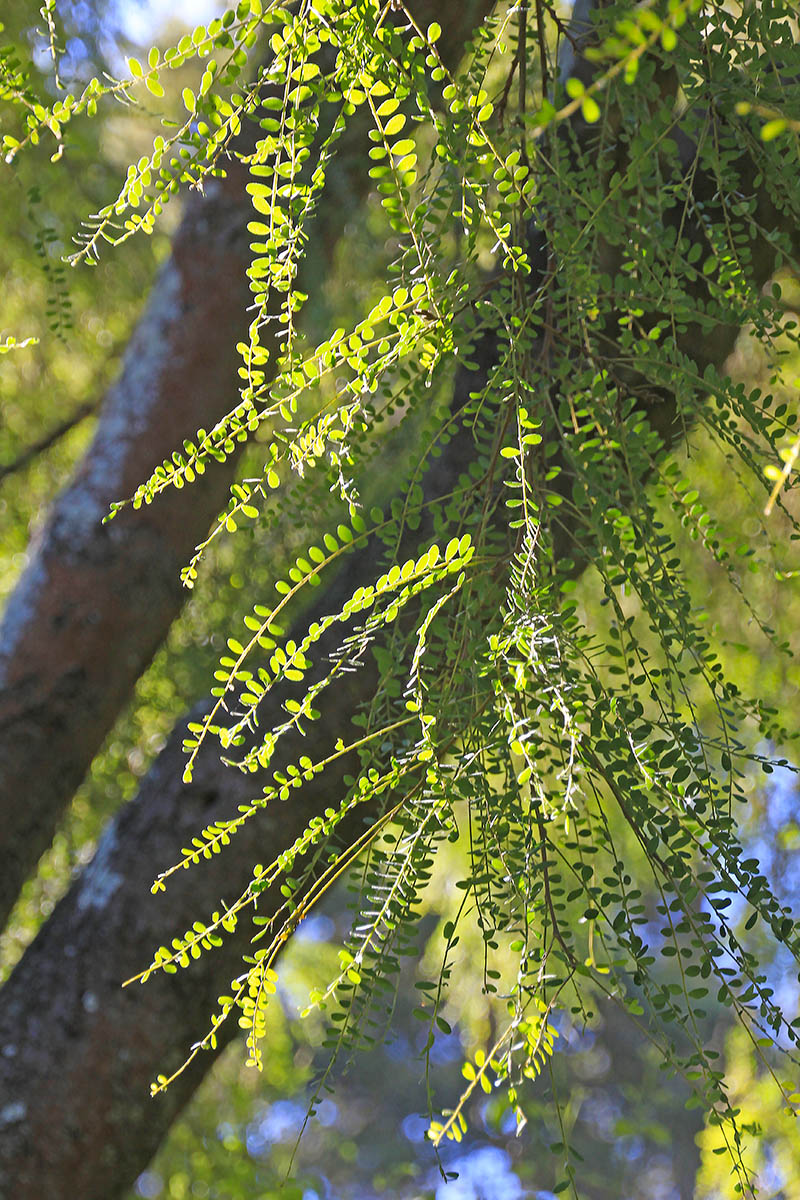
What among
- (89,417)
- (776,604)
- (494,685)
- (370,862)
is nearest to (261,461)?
(89,417)

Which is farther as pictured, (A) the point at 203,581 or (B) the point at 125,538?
(A) the point at 203,581

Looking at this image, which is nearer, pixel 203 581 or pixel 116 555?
pixel 116 555

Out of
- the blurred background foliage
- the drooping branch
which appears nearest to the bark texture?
the drooping branch

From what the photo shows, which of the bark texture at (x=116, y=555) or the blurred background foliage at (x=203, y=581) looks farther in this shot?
the blurred background foliage at (x=203, y=581)

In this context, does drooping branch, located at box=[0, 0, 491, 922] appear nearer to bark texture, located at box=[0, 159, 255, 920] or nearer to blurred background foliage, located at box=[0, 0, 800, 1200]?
bark texture, located at box=[0, 159, 255, 920]

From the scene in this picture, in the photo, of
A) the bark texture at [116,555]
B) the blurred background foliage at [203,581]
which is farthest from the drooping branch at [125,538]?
the blurred background foliage at [203,581]

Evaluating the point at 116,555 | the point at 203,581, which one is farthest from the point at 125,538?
the point at 203,581

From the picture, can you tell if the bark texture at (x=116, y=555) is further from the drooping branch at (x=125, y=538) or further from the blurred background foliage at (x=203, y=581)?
the blurred background foliage at (x=203, y=581)

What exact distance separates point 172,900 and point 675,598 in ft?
2.92

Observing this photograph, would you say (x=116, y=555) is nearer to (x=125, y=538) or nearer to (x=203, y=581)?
(x=125, y=538)

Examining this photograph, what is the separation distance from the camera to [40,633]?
1.54m

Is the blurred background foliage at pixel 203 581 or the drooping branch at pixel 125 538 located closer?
the drooping branch at pixel 125 538

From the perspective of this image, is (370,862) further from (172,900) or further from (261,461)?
(261,461)

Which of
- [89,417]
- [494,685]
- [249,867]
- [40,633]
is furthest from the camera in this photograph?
[89,417]
